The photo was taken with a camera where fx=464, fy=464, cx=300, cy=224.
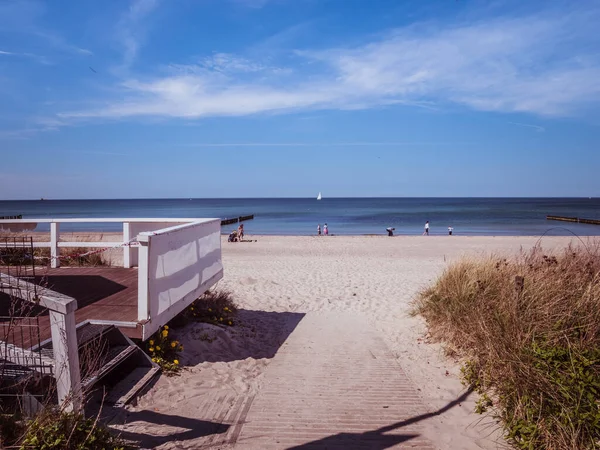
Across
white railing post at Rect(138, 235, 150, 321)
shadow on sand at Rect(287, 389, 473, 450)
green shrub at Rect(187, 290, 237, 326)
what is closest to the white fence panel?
white railing post at Rect(138, 235, 150, 321)

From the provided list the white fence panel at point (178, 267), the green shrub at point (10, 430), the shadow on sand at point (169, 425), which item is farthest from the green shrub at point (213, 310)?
the green shrub at point (10, 430)

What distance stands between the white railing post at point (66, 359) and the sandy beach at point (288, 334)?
0.84m

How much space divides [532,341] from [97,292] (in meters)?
6.30

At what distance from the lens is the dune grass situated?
4043mm

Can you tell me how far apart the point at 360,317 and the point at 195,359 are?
4.19 metres

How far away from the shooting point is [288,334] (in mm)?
8492

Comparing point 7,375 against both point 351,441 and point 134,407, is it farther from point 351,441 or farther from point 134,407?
point 351,441

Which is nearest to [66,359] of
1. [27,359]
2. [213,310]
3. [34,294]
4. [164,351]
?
[27,359]

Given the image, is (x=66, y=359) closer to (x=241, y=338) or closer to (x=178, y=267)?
(x=178, y=267)

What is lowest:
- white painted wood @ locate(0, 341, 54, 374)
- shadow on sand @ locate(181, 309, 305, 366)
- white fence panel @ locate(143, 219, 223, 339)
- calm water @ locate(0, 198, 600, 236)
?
calm water @ locate(0, 198, 600, 236)

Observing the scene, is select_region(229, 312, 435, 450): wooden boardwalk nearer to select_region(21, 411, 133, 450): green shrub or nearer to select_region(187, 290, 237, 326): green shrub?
select_region(21, 411, 133, 450): green shrub

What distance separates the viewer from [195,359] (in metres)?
6.71

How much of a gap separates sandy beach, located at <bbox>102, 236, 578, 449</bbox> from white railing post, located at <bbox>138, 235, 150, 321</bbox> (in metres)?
0.94

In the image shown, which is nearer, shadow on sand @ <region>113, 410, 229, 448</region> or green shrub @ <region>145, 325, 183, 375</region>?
shadow on sand @ <region>113, 410, 229, 448</region>
